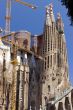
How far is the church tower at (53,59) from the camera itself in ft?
171

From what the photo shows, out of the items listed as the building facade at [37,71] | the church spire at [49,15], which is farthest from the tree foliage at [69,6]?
the church spire at [49,15]

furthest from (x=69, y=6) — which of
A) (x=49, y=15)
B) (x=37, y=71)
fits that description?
(x=49, y=15)

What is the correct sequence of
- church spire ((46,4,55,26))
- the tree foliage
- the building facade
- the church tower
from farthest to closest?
church spire ((46,4,55,26)) < the church tower < the building facade < the tree foliage

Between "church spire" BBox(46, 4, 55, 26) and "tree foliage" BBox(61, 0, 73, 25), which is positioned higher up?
"church spire" BBox(46, 4, 55, 26)

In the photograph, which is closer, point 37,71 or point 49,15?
point 37,71

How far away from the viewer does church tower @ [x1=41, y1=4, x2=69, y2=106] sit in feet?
171

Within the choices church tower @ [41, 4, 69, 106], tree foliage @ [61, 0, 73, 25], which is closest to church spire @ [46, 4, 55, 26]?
church tower @ [41, 4, 69, 106]

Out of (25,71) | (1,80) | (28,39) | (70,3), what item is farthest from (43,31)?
(70,3)

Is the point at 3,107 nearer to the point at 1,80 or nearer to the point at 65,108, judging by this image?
the point at 1,80

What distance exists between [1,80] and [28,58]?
1010 centimetres

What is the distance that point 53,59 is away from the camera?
54.3 m

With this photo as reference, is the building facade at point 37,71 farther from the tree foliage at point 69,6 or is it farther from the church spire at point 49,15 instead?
the tree foliage at point 69,6

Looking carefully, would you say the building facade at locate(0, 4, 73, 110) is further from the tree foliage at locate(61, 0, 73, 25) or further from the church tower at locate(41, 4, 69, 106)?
the tree foliage at locate(61, 0, 73, 25)

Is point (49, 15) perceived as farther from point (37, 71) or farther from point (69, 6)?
point (69, 6)
